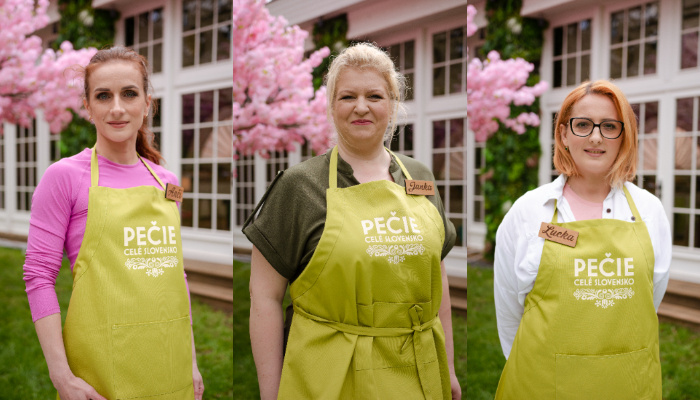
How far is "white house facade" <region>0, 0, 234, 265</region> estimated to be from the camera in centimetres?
274

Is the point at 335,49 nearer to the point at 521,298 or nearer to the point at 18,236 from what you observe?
the point at 521,298

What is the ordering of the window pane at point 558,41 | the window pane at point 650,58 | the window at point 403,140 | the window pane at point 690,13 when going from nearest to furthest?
the window at point 403,140, the window pane at point 690,13, the window pane at point 650,58, the window pane at point 558,41

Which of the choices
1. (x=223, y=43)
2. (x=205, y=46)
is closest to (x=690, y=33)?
(x=223, y=43)

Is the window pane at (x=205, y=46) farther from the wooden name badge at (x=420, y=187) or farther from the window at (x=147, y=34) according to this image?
the wooden name badge at (x=420, y=187)

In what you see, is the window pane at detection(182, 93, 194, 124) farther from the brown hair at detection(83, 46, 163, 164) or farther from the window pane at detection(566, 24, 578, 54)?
the window pane at detection(566, 24, 578, 54)

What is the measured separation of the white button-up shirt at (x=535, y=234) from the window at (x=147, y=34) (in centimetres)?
205

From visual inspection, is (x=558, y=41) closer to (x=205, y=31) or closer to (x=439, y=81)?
(x=439, y=81)

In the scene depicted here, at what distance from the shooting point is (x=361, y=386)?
4.98ft

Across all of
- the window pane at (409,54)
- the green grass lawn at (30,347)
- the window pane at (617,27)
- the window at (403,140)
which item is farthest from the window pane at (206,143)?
the window pane at (617,27)

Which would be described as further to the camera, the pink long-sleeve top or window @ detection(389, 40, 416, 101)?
window @ detection(389, 40, 416, 101)

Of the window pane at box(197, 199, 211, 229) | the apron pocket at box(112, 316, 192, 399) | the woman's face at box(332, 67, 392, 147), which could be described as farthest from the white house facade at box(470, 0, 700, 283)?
the apron pocket at box(112, 316, 192, 399)

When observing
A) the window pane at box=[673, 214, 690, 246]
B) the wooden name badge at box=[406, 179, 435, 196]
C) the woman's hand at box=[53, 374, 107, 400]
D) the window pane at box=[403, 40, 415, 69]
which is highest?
the window pane at box=[403, 40, 415, 69]

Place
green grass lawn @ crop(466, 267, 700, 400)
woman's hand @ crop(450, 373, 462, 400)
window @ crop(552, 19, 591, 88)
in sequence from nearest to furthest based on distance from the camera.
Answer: woman's hand @ crop(450, 373, 462, 400) < green grass lawn @ crop(466, 267, 700, 400) < window @ crop(552, 19, 591, 88)

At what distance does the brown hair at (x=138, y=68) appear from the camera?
1.64 m
